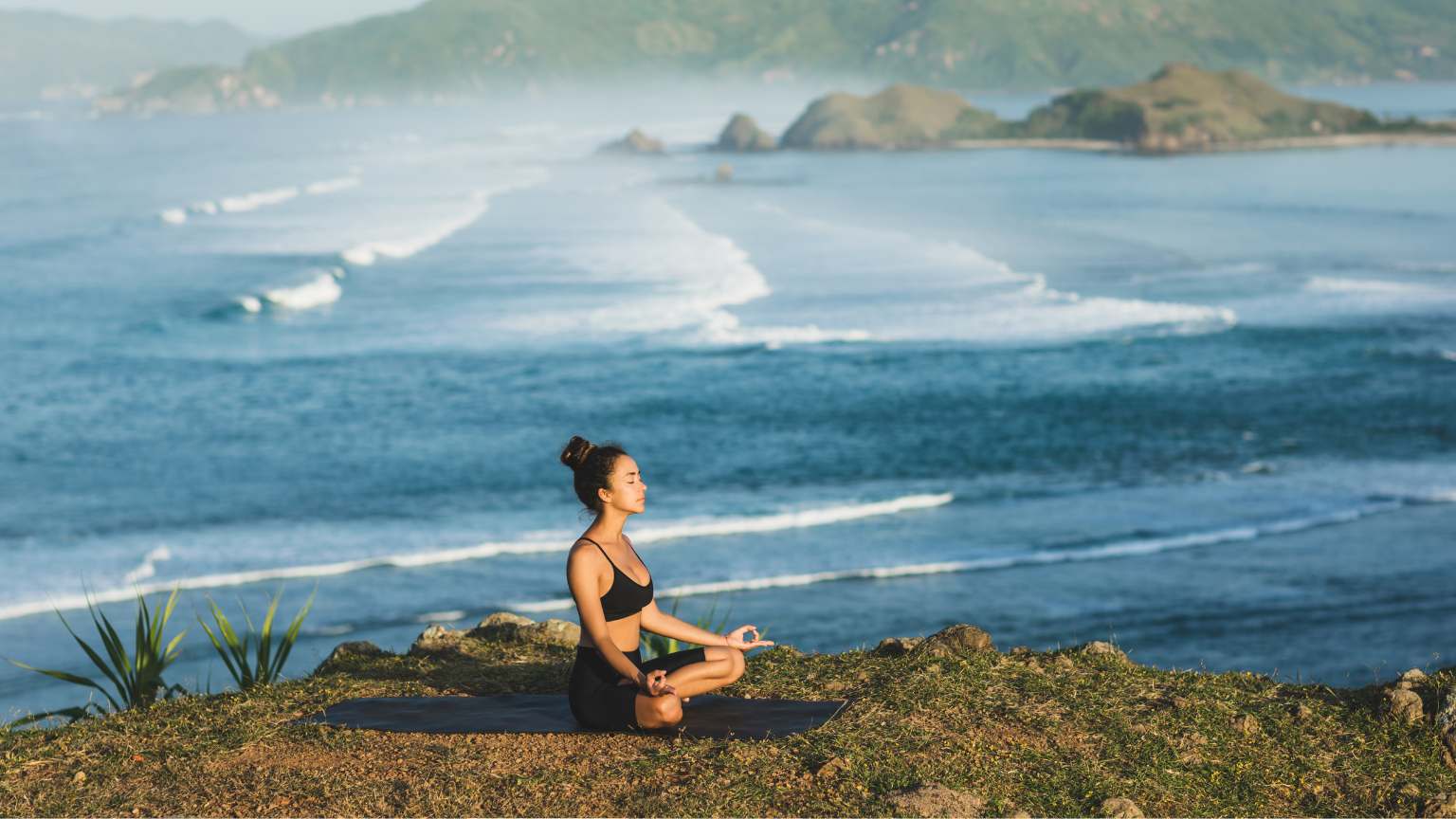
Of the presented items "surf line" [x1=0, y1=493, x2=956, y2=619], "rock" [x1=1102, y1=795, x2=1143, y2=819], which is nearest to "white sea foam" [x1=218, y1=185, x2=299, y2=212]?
"surf line" [x1=0, y1=493, x2=956, y2=619]

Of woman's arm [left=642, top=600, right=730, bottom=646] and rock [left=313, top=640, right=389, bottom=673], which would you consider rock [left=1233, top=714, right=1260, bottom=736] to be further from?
rock [left=313, top=640, right=389, bottom=673]

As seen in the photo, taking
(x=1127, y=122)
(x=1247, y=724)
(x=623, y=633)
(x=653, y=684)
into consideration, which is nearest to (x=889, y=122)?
(x=1127, y=122)

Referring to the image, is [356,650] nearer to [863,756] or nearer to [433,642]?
[433,642]

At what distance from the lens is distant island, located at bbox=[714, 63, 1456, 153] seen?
449 ft

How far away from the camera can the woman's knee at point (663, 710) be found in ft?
22.6

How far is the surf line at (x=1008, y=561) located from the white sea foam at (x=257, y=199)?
2502 inches

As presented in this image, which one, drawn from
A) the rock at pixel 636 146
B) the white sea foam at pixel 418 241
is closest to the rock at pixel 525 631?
the white sea foam at pixel 418 241

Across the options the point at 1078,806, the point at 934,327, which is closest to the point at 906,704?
the point at 1078,806

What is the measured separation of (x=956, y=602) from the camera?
57.6 feet

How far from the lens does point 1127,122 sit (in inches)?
5576

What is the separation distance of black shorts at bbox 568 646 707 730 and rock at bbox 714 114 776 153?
130 metres

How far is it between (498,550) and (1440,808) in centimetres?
1499

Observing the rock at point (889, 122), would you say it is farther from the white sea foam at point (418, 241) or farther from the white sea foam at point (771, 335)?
the white sea foam at point (771, 335)

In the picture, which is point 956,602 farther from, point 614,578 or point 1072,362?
point 1072,362
